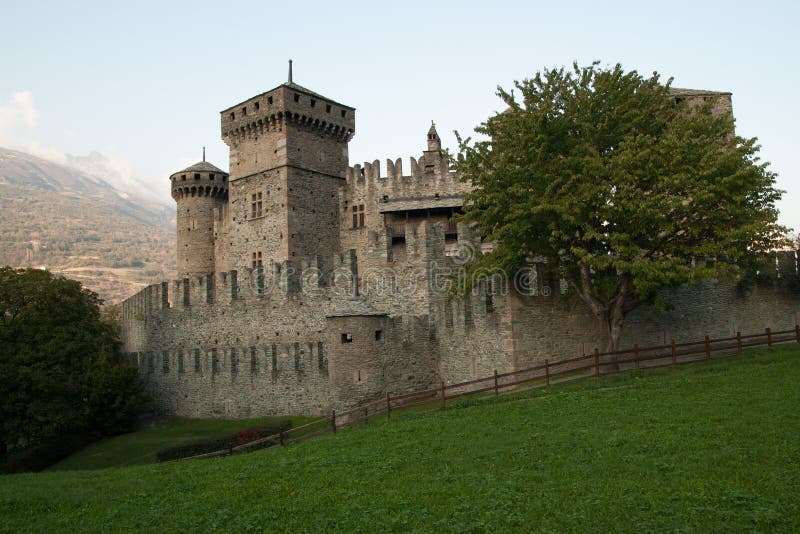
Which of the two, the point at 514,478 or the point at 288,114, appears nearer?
the point at 514,478

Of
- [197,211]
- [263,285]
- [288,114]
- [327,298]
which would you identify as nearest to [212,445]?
[327,298]

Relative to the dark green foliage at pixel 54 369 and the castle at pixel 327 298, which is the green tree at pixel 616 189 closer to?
the castle at pixel 327 298

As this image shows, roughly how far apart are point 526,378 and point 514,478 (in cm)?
1230

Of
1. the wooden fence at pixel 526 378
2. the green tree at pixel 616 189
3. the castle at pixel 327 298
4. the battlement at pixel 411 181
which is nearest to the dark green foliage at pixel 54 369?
the castle at pixel 327 298

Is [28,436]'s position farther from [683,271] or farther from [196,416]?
[683,271]

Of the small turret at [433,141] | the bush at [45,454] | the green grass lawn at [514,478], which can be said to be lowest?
the bush at [45,454]

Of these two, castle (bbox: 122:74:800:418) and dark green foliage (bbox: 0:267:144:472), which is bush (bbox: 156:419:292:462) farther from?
dark green foliage (bbox: 0:267:144:472)

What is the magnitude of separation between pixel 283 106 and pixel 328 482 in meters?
32.0

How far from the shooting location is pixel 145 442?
Answer: 29.0m

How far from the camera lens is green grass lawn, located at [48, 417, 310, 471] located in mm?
26766

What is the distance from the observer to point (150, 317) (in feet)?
132

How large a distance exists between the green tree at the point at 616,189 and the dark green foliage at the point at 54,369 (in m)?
20.4

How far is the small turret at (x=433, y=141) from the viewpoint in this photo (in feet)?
140

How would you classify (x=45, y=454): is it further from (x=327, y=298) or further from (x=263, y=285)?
(x=327, y=298)
